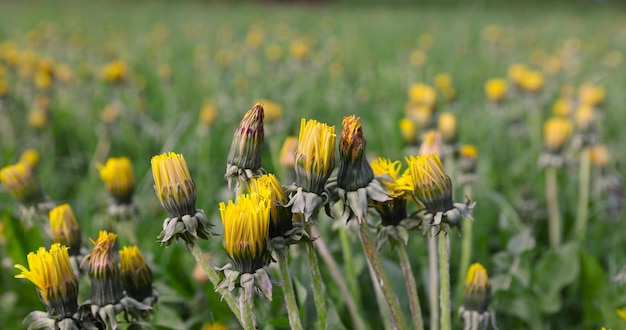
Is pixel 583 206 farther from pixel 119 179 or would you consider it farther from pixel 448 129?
pixel 119 179

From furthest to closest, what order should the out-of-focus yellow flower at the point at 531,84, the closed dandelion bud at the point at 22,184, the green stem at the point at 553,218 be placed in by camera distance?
the out-of-focus yellow flower at the point at 531,84 → the green stem at the point at 553,218 → the closed dandelion bud at the point at 22,184

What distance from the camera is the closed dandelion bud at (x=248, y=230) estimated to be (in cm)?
89

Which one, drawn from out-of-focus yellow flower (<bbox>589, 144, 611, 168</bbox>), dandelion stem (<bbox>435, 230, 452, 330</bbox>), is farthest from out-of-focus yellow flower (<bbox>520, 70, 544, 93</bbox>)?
dandelion stem (<bbox>435, 230, 452, 330</bbox>)

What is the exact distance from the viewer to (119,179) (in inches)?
66.2

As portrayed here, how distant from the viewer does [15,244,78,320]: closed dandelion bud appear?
3.35 ft

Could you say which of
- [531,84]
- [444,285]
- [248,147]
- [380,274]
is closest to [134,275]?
[248,147]

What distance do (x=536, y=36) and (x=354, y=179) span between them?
780 cm

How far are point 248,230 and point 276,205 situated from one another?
0.25 ft

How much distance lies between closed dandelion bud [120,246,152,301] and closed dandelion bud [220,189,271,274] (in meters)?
0.32

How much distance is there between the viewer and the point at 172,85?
4301mm

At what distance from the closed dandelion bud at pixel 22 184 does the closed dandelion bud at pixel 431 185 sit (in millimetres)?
1079

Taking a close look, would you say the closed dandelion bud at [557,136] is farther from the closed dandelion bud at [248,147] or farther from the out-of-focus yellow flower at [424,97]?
the closed dandelion bud at [248,147]

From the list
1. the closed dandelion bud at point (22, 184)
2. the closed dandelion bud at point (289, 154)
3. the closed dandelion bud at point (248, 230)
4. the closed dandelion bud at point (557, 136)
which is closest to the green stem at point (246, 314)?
the closed dandelion bud at point (248, 230)

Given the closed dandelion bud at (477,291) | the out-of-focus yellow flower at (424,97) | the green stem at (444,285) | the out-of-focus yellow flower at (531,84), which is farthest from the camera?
the out-of-focus yellow flower at (531,84)
